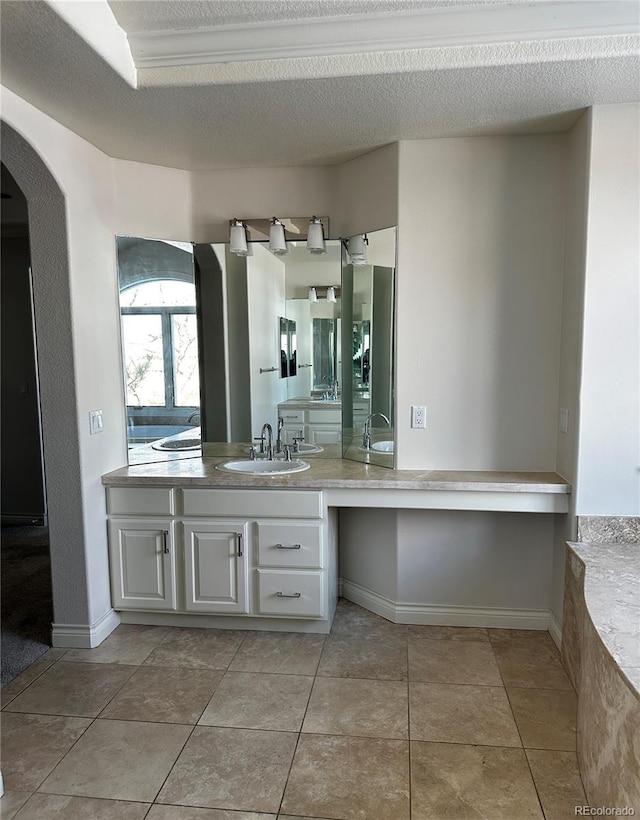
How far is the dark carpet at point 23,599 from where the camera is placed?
2.72 m

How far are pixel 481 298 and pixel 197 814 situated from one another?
94.7 inches

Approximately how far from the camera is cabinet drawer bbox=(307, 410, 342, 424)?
327 centimetres

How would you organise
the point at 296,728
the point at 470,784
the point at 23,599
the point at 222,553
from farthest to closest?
the point at 23,599 → the point at 222,553 → the point at 296,728 → the point at 470,784

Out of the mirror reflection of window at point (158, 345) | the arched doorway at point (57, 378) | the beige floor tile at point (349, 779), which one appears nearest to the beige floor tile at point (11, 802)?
the beige floor tile at point (349, 779)

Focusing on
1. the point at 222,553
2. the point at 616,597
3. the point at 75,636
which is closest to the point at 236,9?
the point at 222,553

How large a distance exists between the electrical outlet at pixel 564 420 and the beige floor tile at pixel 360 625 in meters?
1.29

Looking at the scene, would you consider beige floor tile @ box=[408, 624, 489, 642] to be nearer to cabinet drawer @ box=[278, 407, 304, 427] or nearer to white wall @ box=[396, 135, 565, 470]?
white wall @ box=[396, 135, 565, 470]

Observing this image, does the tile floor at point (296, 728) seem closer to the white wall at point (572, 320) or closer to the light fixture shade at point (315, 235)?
the white wall at point (572, 320)

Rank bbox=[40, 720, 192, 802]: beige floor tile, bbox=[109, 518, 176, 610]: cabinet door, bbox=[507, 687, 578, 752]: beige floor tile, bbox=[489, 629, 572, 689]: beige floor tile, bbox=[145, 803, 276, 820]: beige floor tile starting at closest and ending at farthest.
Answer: bbox=[145, 803, 276, 820]: beige floor tile
bbox=[40, 720, 192, 802]: beige floor tile
bbox=[507, 687, 578, 752]: beige floor tile
bbox=[489, 629, 572, 689]: beige floor tile
bbox=[109, 518, 176, 610]: cabinet door

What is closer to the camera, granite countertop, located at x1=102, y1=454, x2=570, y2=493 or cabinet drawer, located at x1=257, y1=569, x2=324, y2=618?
granite countertop, located at x1=102, y1=454, x2=570, y2=493

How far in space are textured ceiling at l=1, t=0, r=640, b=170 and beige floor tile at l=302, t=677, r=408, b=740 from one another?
2451 mm

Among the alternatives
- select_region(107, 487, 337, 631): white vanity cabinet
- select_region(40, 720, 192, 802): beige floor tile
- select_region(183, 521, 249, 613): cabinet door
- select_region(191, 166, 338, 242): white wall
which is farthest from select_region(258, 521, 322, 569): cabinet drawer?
select_region(191, 166, 338, 242): white wall

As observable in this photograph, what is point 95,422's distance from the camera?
281 centimetres

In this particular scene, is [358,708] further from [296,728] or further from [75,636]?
[75,636]
